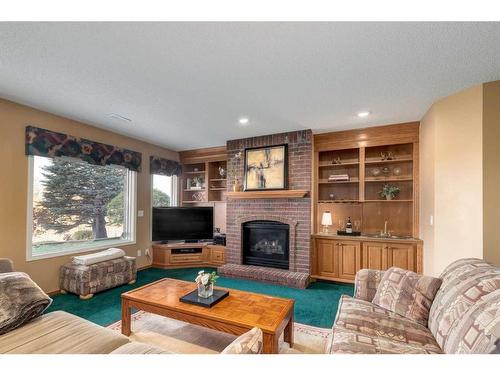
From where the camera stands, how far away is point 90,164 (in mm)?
3832

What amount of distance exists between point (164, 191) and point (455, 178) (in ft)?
16.6

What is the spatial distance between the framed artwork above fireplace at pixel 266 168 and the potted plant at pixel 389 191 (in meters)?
1.65

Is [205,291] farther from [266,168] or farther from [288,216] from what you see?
[266,168]

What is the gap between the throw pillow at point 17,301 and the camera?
150cm

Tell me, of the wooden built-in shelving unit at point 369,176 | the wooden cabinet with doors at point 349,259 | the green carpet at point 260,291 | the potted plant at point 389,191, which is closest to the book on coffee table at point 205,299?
the green carpet at point 260,291

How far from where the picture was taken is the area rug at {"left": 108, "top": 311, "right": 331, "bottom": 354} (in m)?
2.06

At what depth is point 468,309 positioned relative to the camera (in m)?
1.32

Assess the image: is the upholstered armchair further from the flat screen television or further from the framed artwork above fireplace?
the framed artwork above fireplace

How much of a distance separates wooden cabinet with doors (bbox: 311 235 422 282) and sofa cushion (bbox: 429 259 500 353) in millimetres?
1752

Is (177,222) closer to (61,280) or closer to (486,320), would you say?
(61,280)

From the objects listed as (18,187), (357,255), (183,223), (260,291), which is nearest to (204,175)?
(183,223)

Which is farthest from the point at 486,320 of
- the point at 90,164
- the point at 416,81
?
the point at 90,164

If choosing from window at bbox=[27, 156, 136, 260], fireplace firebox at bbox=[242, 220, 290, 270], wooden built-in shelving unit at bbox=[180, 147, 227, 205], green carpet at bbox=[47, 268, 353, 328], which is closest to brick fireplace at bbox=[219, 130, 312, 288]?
fireplace firebox at bbox=[242, 220, 290, 270]

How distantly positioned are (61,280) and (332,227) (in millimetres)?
4373
